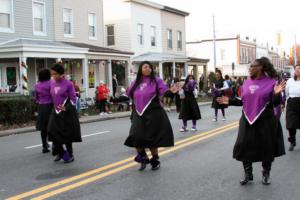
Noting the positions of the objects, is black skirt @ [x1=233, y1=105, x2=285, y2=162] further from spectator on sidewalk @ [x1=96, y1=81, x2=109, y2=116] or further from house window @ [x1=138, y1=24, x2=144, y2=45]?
house window @ [x1=138, y1=24, x2=144, y2=45]

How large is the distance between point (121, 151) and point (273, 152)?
4.23 meters

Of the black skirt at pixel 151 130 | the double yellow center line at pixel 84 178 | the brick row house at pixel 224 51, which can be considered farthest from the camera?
the brick row house at pixel 224 51

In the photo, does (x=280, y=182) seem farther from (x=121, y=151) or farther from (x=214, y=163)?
(x=121, y=151)

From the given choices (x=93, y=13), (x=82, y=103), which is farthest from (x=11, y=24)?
(x=93, y=13)

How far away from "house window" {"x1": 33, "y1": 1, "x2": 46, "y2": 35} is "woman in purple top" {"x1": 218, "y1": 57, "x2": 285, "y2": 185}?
19.7 metres

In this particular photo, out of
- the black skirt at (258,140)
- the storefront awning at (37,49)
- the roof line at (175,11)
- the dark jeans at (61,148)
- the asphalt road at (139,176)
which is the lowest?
the asphalt road at (139,176)

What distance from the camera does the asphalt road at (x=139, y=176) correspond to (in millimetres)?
6244

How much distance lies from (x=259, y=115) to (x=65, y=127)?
12.1 ft

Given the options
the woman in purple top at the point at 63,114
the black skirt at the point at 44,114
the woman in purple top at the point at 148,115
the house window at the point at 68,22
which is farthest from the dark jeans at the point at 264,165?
the house window at the point at 68,22

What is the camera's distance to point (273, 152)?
655cm

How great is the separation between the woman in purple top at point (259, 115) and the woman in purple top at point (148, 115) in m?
1.40

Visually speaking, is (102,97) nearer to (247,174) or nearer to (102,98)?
(102,98)

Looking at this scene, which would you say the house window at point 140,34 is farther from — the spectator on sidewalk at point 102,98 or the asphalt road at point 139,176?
the asphalt road at point 139,176

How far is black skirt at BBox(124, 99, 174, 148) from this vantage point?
7461 mm
